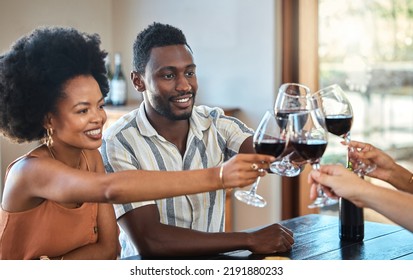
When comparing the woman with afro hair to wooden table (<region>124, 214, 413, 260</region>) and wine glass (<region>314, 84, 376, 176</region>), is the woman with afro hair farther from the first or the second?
wine glass (<region>314, 84, 376, 176</region>)

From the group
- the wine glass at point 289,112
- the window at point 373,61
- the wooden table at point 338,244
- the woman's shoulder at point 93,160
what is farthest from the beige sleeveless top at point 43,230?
the window at point 373,61

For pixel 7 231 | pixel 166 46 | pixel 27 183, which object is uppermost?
pixel 166 46

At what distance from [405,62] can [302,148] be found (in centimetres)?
189

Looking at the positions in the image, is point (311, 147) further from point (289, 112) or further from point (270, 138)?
point (289, 112)

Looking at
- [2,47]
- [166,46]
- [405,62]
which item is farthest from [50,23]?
[405,62]

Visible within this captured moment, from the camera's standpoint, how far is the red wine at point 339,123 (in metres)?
1.71

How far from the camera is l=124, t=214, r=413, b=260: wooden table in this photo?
5.51 ft

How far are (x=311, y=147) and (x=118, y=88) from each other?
1.62 meters

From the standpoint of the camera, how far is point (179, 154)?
77.4 inches

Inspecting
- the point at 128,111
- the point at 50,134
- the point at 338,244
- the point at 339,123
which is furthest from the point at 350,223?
the point at 128,111

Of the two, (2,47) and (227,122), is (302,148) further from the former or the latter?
(2,47)

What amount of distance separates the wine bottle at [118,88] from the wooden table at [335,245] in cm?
120

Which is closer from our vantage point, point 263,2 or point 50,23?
point 50,23

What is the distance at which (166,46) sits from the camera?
194 cm
